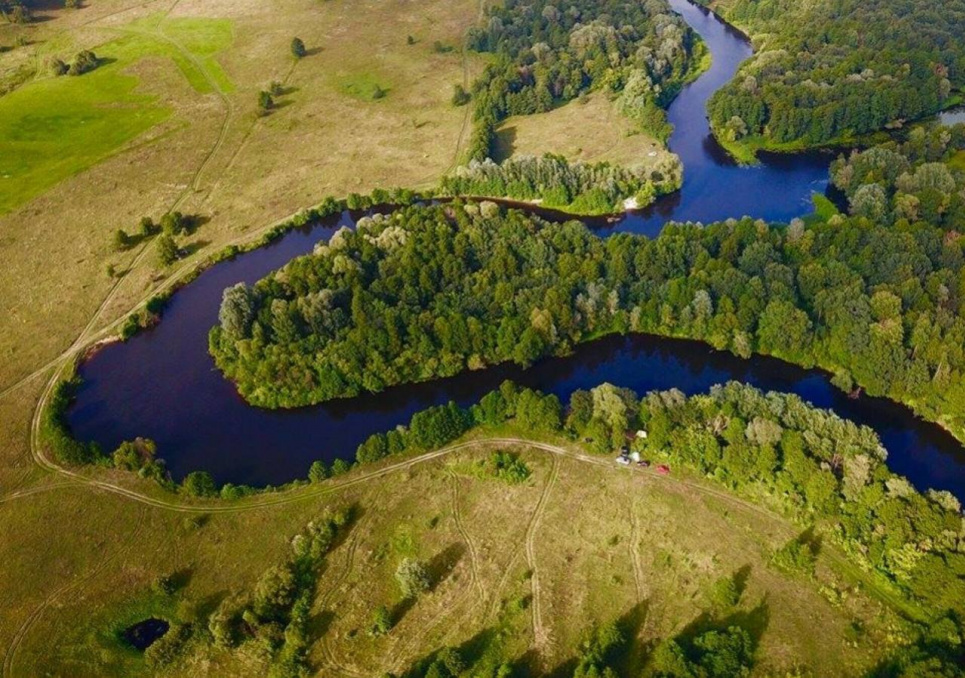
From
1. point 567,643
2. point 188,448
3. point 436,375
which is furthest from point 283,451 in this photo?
point 567,643

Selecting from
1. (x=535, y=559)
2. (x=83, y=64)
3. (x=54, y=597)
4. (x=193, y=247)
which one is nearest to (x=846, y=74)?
(x=535, y=559)

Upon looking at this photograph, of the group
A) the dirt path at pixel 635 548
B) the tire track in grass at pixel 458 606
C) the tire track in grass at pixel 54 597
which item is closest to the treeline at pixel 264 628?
the tire track in grass at pixel 458 606

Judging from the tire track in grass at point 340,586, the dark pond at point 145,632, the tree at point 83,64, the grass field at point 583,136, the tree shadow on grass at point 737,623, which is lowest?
the grass field at point 583,136

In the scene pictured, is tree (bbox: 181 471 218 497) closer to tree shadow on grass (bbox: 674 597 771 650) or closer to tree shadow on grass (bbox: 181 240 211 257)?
tree shadow on grass (bbox: 674 597 771 650)

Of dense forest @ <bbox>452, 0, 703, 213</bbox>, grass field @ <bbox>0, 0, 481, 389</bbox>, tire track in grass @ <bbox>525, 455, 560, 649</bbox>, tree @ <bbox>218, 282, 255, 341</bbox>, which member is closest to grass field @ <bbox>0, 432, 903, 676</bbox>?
tire track in grass @ <bbox>525, 455, 560, 649</bbox>

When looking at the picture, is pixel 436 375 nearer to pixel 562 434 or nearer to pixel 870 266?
pixel 562 434

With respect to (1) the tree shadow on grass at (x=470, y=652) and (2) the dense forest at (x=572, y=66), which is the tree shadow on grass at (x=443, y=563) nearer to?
(1) the tree shadow on grass at (x=470, y=652)
